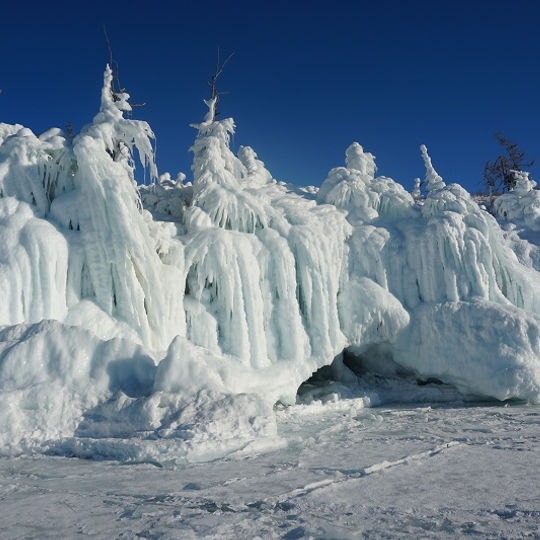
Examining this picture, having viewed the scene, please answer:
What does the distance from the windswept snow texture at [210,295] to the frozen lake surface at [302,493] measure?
29.7 inches

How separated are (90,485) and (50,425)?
2.05m

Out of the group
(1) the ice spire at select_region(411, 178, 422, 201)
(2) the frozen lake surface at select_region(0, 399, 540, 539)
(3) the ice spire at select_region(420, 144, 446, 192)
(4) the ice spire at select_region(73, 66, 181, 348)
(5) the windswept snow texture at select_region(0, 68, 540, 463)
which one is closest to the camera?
(2) the frozen lake surface at select_region(0, 399, 540, 539)

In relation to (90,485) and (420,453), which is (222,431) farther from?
(420,453)

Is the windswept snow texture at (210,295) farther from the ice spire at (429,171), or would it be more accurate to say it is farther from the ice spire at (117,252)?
the ice spire at (429,171)

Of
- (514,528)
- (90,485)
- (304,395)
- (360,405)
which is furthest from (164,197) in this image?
(514,528)

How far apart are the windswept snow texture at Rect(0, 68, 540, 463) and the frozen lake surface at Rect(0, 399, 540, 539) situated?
753 millimetres

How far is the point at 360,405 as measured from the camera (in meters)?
12.2

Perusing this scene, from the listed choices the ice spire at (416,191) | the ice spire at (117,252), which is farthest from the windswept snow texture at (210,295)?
the ice spire at (416,191)

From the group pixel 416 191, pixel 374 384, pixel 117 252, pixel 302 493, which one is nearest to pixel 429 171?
pixel 416 191

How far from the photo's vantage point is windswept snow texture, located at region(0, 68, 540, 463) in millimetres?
7293

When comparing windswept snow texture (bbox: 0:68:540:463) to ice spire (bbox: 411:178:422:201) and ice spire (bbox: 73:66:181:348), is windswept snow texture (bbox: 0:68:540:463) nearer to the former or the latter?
ice spire (bbox: 73:66:181:348)

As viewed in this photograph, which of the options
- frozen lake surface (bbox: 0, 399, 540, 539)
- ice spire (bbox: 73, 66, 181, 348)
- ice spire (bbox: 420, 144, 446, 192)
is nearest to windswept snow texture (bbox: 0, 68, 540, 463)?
ice spire (bbox: 73, 66, 181, 348)

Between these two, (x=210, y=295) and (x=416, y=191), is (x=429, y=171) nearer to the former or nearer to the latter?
(x=416, y=191)

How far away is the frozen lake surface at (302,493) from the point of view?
13.4 ft
